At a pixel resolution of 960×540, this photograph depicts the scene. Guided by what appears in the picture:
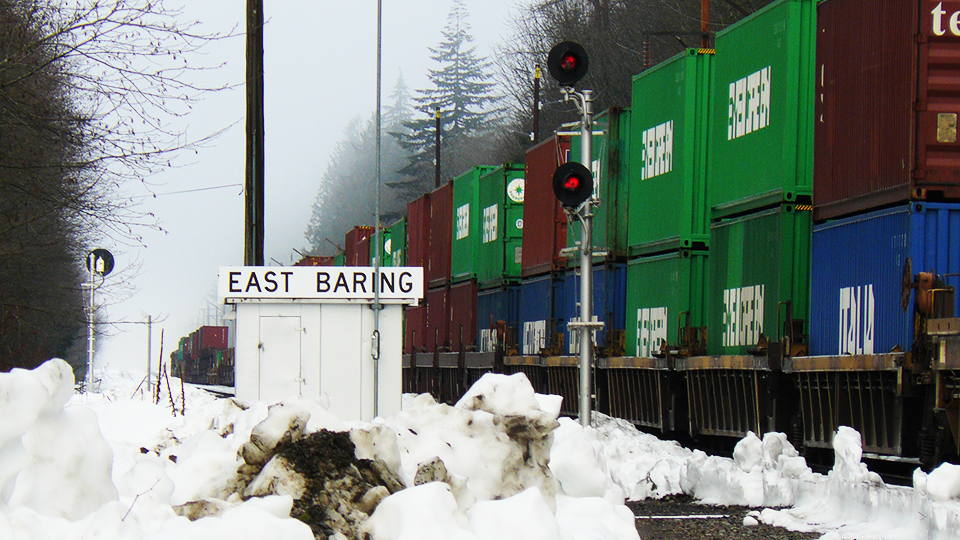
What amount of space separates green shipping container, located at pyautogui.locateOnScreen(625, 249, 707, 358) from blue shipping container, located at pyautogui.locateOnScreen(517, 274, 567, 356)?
3.56m

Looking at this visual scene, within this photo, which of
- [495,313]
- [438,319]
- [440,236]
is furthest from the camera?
[438,319]

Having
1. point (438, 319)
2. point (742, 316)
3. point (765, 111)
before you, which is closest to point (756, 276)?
point (742, 316)

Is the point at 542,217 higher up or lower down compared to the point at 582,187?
higher up

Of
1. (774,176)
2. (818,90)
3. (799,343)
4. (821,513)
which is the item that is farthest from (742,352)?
(821,513)

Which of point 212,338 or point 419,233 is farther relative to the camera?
point 212,338

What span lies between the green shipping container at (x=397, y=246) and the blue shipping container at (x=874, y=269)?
76.5ft

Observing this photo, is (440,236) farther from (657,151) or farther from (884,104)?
(884,104)

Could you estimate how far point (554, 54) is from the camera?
12.4 m

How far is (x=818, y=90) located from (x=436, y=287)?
1931cm

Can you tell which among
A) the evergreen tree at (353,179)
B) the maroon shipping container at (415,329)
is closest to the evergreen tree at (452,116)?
the evergreen tree at (353,179)

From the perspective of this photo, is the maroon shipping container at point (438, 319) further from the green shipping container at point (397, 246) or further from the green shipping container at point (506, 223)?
the green shipping container at point (506, 223)

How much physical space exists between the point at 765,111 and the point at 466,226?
48.4 feet

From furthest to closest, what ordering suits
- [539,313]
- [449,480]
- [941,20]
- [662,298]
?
1. [539,313]
2. [662,298]
3. [941,20]
4. [449,480]

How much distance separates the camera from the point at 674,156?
17.5m
